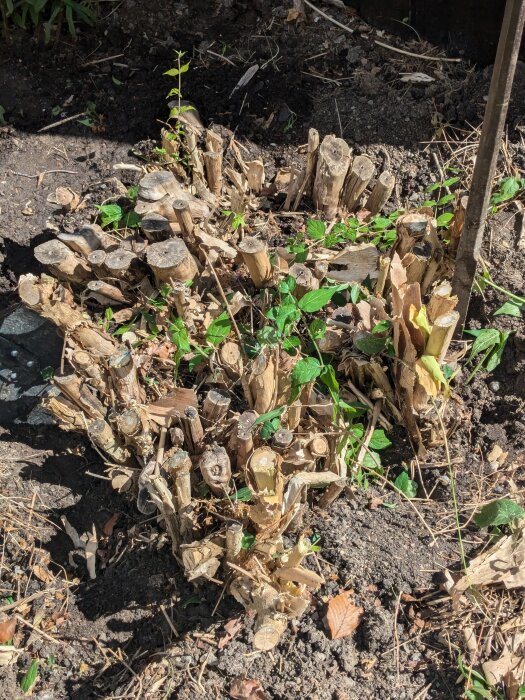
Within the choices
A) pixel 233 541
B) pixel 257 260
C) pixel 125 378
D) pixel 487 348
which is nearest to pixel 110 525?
pixel 125 378

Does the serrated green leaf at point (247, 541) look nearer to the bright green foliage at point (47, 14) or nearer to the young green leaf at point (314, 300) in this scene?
the young green leaf at point (314, 300)

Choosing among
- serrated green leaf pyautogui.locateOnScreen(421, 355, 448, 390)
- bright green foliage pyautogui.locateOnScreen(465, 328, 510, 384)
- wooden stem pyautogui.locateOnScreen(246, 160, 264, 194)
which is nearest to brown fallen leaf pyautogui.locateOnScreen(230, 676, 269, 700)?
serrated green leaf pyautogui.locateOnScreen(421, 355, 448, 390)

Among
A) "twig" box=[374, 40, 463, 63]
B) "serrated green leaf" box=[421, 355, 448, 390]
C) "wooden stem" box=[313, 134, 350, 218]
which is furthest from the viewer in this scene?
"twig" box=[374, 40, 463, 63]

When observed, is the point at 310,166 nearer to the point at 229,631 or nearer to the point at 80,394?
the point at 80,394

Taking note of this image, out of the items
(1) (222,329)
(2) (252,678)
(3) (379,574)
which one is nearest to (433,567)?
(3) (379,574)

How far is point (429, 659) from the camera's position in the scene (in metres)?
2.09

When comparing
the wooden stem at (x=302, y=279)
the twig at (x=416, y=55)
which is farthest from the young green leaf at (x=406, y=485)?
the twig at (x=416, y=55)

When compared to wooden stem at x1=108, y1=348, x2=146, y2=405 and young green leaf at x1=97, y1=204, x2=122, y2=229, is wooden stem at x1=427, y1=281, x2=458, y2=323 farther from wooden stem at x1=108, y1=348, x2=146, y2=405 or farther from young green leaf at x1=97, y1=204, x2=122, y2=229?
young green leaf at x1=97, y1=204, x2=122, y2=229

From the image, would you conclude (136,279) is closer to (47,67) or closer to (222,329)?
(222,329)

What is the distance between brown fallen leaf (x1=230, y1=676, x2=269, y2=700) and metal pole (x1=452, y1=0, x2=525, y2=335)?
4.63ft

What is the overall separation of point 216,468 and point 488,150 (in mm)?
1248

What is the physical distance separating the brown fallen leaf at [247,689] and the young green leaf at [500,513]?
84cm

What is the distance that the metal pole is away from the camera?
1.72 m

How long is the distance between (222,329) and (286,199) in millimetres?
799
